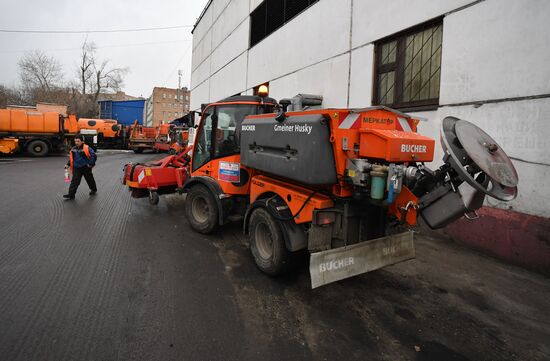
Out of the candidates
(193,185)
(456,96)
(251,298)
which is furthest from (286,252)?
(456,96)

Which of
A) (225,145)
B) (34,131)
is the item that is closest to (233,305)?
(225,145)

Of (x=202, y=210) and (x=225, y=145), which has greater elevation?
(x=225, y=145)

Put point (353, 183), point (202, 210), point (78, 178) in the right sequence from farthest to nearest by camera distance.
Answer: point (78, 178)
point (202, 210)
point (353, 183)

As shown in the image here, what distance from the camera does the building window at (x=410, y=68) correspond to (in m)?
6.00

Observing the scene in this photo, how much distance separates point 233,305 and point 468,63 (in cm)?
512

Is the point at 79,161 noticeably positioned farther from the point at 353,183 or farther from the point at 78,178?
the point at 353,183

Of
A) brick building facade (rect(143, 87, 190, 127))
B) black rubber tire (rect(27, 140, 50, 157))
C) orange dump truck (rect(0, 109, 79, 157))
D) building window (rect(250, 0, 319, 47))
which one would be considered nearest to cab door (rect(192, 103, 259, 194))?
building window (rect(250, 0, 319, 47))

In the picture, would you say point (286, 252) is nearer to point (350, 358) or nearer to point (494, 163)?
point (350, 358)

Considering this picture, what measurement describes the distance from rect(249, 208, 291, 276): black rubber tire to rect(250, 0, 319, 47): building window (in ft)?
25.3

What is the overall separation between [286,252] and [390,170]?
5.28ft

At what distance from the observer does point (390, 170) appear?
2848 millimetres

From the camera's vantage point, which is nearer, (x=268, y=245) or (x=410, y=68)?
(x=268, y=245)

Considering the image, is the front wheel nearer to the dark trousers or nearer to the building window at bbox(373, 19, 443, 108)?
the dark trousers

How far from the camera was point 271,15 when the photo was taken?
477 inches
